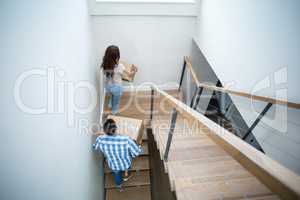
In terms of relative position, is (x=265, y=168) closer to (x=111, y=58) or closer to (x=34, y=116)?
(x=34, y=116)

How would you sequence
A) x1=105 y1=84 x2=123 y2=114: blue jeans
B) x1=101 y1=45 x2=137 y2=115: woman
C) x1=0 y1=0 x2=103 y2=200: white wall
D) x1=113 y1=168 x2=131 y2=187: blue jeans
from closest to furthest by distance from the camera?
x1=0 y1=0 x2=103 y2=200: white wall → x1=113 y1=168 x2=131 y2=187: blue jeans → x1=101 y1=45 x2=137 y2=115: woman → x1=105 y1=84 x2=123 y2=114: blue jeans

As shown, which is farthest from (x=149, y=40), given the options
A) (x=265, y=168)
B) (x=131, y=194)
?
(x=265, y=168)

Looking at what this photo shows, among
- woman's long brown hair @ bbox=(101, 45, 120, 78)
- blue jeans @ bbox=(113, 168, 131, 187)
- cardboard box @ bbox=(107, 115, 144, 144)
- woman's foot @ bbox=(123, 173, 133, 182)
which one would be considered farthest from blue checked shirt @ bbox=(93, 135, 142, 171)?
woman's long brown hair @ bbox=(101, 45, 120, 78)

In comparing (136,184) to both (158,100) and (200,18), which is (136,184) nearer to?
(158,100)

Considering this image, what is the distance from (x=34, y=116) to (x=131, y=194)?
2.45 metres

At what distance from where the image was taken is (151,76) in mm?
4336

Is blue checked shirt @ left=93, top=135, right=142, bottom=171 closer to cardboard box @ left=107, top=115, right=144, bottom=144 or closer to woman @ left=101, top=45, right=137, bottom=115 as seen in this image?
cardboard box @ left=107, top=115, right=144, bottom=144

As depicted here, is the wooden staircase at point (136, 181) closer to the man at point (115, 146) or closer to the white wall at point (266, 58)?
the man at point (115, 146)

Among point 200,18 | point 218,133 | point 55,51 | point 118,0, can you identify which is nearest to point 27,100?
point 55,51

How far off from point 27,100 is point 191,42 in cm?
370

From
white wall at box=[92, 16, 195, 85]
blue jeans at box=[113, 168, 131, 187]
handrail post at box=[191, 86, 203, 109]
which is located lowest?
blue jeans at box=[113, 168, 131, 187]

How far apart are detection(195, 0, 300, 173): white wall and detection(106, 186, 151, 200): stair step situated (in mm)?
2076

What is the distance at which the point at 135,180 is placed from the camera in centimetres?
318

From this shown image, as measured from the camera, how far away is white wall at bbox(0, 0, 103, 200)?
1.02 m
